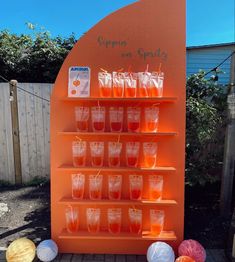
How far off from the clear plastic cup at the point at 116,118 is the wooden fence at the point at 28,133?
6.90ft

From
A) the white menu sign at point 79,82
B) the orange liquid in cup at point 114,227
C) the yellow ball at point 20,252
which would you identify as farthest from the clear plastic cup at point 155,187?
the yellow ball at point 20,252

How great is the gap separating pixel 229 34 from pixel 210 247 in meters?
4.31

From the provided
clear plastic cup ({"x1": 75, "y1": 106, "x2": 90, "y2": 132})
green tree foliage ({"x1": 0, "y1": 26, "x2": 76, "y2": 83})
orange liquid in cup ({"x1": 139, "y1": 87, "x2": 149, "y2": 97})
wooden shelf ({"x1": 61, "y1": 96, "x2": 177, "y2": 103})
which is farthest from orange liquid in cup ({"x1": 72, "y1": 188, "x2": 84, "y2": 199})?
green tree foliage ({"x1": 0, "y1": 26, "x2": 76, "y2": 83})

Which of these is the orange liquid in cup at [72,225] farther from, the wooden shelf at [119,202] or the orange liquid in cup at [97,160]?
the orange liquid in cup at [97,160]

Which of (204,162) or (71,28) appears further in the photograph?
(71,28)

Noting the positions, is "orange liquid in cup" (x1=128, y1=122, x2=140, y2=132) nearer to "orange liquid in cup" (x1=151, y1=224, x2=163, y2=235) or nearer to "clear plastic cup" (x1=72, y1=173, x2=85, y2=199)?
"clear plastic cup" (x1=72, y1=173, x2=85, y2=199)

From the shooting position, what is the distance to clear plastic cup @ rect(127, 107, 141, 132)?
2447 millimetres

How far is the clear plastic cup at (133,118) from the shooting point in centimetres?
245

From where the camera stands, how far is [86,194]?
2633 mm

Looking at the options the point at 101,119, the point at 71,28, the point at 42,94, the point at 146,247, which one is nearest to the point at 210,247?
the point at 146,247

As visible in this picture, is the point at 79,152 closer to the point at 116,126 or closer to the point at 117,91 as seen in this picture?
the point at 116,126

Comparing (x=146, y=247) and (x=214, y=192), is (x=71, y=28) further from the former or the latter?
(x=146, y=247)

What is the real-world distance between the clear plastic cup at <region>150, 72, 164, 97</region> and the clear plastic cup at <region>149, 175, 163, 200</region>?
83 cm

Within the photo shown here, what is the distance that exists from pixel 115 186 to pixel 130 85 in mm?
1036
